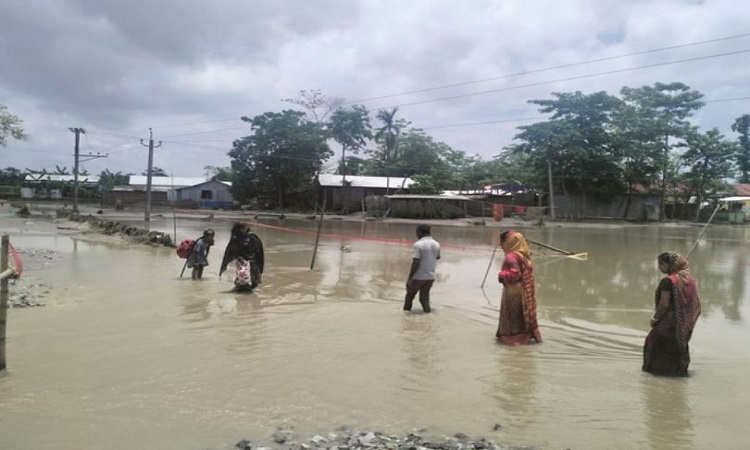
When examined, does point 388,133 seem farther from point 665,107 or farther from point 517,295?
point 517,295

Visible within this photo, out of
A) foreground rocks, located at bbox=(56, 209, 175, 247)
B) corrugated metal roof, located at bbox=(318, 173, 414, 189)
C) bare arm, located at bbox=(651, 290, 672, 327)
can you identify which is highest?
corrugated metal roof, located at bbox=(318, 173, 414, 189)

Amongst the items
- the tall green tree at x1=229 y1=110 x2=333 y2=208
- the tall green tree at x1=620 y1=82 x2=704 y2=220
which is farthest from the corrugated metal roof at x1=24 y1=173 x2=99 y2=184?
the tall green tree at x1=620 y1=82 x2=704 y2=220

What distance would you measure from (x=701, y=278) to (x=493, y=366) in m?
10.6

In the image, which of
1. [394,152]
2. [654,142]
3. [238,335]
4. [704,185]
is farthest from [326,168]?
[238,335]

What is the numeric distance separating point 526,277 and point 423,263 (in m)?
2.28

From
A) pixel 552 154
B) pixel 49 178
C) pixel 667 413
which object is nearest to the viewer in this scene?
pixel 667 413

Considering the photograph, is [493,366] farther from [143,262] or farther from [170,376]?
[143,262]

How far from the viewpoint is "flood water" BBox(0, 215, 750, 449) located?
15.3 ft

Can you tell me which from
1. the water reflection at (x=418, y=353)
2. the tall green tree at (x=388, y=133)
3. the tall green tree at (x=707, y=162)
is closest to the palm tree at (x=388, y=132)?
the tall green tree at (x=388, y=133)

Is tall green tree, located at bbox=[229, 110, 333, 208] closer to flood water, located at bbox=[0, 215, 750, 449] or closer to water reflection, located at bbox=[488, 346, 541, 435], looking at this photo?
flood water, located at bbox=[0, 215, 750, 449]

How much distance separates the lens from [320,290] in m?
12.0

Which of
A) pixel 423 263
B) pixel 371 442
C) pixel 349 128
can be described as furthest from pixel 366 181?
pixel 371 442

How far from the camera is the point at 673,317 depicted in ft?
19.1


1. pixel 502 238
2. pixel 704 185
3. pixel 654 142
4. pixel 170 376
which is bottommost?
pixel 170 376
